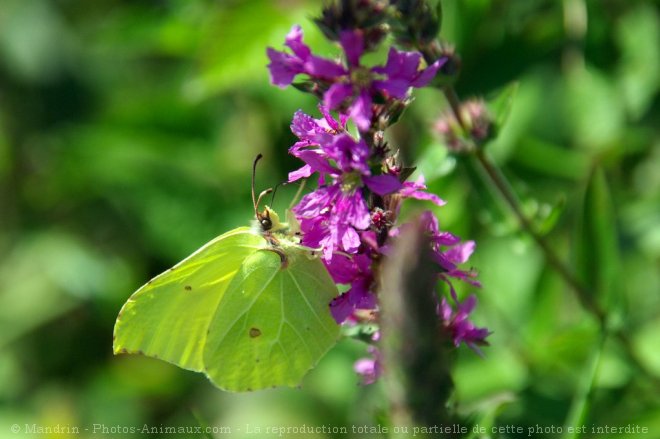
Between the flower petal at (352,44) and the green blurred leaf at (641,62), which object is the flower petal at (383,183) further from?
the green blurred leaf at (641,62)

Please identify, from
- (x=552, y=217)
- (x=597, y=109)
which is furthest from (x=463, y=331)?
(x=597, y=109)

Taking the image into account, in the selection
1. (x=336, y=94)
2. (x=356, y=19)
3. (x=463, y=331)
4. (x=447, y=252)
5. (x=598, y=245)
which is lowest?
(x=598, y=245)

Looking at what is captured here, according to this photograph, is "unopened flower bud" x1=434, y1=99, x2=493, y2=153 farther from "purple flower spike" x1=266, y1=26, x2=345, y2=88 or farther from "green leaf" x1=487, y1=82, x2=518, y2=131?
"purple flower spike" x1=266, y1=26, x2=345, y2=88

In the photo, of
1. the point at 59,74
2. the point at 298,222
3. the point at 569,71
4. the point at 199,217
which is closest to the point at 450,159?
the point at 298,222

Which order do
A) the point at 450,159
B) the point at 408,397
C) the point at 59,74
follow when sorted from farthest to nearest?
1. the point at 59,74
2. the point at 450,159
3. the point at 408,397

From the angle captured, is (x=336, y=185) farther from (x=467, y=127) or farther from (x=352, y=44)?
(x=467, y=127)

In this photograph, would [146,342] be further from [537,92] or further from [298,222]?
[537,92]

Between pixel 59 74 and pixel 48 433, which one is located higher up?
pixel 59 74

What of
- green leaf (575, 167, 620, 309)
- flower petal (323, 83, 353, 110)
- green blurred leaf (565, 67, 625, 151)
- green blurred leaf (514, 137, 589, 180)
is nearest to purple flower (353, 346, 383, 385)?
flower petal (323, 83, 353, 110)
